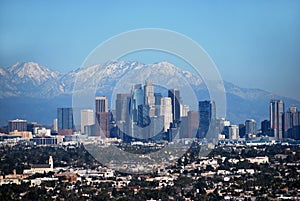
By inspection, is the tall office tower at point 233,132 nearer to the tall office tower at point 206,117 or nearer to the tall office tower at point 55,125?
the tall office tower at point 206,117

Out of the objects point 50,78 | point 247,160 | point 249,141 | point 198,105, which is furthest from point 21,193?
point 50,78

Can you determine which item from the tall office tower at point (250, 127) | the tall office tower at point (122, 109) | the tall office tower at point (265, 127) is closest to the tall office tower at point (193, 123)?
the tall office tower at point (122, 109)

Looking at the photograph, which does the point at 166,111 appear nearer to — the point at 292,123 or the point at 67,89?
the point at 292,123

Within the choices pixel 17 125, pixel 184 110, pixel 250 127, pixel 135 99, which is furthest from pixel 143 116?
pixel 17 125

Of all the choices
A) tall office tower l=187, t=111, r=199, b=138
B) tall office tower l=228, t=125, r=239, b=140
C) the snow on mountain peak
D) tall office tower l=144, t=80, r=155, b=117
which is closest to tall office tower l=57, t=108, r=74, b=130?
tall office tower l=144, t=80, r=155, b=117

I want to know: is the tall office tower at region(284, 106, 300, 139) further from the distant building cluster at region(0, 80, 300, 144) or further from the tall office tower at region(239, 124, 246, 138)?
the tall office tower at region(239, 124, 246, 138)
